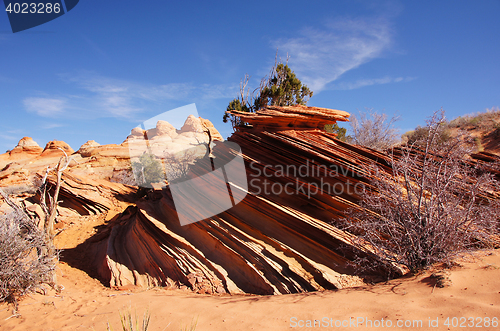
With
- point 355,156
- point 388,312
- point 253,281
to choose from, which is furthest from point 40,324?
point 355,156

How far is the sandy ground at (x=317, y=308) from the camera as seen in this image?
2889 mm

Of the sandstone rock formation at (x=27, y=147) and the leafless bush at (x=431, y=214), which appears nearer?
the leafless bush at (x=431, y=214)

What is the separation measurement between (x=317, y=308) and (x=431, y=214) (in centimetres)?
247

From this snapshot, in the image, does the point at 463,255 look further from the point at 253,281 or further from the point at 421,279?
the point at 253,281

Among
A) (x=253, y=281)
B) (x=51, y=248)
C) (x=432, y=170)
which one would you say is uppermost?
(x=432, y=170)

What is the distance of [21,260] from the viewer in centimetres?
527

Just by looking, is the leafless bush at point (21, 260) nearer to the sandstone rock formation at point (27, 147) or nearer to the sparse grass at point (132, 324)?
the sparse grass at point (132, 324)

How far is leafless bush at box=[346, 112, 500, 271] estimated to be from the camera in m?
4.10

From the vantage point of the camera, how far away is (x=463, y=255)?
4.19 meters

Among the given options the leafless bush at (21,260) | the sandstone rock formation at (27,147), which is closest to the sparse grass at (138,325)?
the leafless bush at (21,260)

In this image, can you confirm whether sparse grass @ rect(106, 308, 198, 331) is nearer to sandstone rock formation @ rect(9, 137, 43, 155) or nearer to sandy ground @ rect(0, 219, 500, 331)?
sandy ground @ rect(0, 219, 500, 331)

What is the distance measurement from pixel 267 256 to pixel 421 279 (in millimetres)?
2618

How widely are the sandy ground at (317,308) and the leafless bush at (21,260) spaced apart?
274 millimetres

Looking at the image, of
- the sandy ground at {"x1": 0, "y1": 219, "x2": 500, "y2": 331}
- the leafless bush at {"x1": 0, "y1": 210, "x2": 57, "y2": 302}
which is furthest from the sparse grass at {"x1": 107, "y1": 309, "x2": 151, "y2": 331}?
the leafless bush at {"x1": 0, "y1": 210, "x2": 57, "y2": 302}
